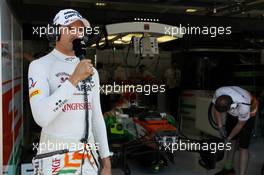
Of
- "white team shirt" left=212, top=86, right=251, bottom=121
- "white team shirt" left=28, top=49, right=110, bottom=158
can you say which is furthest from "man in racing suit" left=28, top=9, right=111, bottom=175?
"white team shirt" left=212, top=86, right=251, bottom=121

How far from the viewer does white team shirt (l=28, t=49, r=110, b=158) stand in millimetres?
1601

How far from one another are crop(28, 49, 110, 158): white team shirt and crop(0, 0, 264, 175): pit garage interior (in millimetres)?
155

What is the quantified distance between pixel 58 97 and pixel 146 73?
26.0 feet

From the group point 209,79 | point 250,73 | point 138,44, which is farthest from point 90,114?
point 250,73

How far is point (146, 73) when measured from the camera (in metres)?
9.47

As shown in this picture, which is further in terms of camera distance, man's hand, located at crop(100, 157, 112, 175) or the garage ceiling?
the garage ceiling

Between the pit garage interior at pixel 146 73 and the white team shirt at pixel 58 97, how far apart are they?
0.51 feet

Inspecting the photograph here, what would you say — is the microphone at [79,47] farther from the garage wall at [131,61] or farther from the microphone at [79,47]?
the garage wall at [131,61]

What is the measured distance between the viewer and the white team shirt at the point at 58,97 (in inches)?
63.0

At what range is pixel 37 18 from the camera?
13.4 ft

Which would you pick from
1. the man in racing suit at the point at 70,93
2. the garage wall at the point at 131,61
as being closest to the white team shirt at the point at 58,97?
the man in racing suit at the point at 70,93

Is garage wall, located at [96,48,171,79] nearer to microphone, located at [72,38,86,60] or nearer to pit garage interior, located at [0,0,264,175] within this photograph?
pit garage interior, located at [0,0,264,175]

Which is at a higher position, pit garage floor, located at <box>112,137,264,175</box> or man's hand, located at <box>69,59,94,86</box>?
man's hand, located at <box>69,59,94,86</box>

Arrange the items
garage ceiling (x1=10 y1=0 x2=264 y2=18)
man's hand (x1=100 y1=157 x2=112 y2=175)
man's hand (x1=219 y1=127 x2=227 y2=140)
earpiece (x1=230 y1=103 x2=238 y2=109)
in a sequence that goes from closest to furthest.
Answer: man's hand (x1=100 y1=157 x2=112 y2=175)
earpiece (x1=230 y1=103 x2=238 y2=109)
man's hand (x1=219 y1=127 x2=227 y2=140)
garage ceiling (x1=10 y1=0 x2=264 y2=18)
